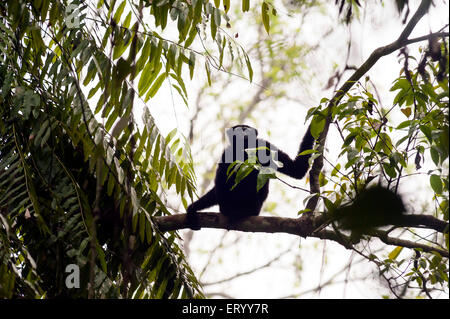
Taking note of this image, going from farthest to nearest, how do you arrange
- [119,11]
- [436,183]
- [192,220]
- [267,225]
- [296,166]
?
[296,166] < [192,220] < [267,225] < [119,11] < [436,183]

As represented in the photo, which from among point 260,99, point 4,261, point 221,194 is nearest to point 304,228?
point 221,194

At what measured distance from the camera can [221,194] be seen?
15.6 feet

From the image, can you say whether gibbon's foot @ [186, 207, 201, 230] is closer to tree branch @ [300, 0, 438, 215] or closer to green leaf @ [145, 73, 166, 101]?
tree branch @ [300, 0, 438, 215]

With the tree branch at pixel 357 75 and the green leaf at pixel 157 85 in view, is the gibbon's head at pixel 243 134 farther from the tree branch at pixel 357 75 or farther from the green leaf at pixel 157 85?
the green leaf at pixel 157 85

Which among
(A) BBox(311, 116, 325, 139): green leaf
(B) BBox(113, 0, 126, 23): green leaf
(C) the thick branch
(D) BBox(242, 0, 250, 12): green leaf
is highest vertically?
(B) BBox(113, 0, 126, 23): green leaf

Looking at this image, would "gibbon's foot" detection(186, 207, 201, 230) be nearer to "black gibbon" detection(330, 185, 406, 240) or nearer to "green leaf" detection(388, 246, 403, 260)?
"green leaf" detection(388, 246, 403, 260)

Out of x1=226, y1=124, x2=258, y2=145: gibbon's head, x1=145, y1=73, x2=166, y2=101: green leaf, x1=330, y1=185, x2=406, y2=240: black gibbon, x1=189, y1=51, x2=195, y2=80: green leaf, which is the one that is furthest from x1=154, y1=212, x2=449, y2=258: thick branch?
x1=330, y1=185, x2=406, y2=240: black gibbon

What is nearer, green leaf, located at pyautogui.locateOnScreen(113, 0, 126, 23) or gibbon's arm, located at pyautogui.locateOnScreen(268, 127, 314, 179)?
green leaf, located at pyautogui.locateOnScreen(113, 0, 126, 23)

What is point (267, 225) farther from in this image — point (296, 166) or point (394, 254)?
point (296, 166)

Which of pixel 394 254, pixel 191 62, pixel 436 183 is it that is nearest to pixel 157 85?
pixel 191 62

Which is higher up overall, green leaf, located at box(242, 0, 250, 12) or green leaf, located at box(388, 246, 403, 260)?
green leaf, located at box(242, 0, 250, 12)

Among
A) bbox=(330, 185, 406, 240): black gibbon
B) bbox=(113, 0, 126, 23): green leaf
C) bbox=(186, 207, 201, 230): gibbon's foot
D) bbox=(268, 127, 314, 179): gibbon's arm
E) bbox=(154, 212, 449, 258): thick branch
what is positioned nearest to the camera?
bbox=(330, 185, 406, 240): black gibbon

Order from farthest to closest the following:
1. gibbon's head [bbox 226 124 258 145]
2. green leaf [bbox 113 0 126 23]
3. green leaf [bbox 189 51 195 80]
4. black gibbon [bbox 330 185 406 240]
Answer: gibbon's head [bbox 226 124 258 145]
green leaf [bbox 113 0 126 23]
green leaf [bbox 189 51 195 80]
black gibbon [bbox 330 185 406 240]

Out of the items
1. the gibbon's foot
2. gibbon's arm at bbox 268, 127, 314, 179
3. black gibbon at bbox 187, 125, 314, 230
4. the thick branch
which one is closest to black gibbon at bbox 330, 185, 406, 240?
the thick branch
